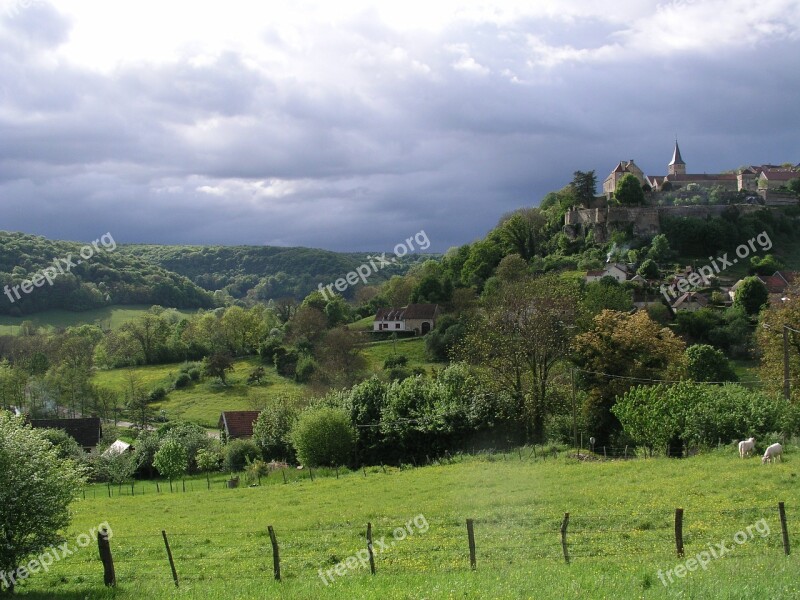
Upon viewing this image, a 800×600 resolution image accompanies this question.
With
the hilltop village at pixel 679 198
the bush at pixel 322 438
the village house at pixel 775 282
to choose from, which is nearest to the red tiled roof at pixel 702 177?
the hilltop village at pixel 679 198

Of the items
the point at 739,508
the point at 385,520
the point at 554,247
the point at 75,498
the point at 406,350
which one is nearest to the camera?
the point at 75,498

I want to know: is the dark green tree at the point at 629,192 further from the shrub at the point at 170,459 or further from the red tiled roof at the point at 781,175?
the shrub at the point at 170,459

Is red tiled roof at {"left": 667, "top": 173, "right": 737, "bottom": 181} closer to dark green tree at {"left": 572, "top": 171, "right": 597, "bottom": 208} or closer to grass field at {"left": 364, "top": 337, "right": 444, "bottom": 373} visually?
Result: dark green tree at {"left": 572, "top": 171, "right": 597, "bottom": 208}

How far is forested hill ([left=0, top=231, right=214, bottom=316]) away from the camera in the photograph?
135m

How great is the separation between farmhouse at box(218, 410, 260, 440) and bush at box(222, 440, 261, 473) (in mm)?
7940

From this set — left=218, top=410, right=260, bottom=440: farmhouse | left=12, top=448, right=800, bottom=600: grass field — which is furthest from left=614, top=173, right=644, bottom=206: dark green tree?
left=12, top=448, right=800, bottom=600: grass field

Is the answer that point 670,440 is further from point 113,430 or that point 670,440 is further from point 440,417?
point 113,430

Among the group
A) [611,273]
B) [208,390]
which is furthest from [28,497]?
[611,273]

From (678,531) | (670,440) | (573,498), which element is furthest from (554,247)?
(678,531)

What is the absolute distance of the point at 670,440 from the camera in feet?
116

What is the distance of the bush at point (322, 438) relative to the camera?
46219 mm

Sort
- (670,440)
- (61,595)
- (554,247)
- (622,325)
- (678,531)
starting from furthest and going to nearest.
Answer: (554,247), (622,325), (670,440), (61,595), (678,531)

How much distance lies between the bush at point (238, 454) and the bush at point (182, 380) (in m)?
36.8

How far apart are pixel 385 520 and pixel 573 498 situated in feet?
19.7
